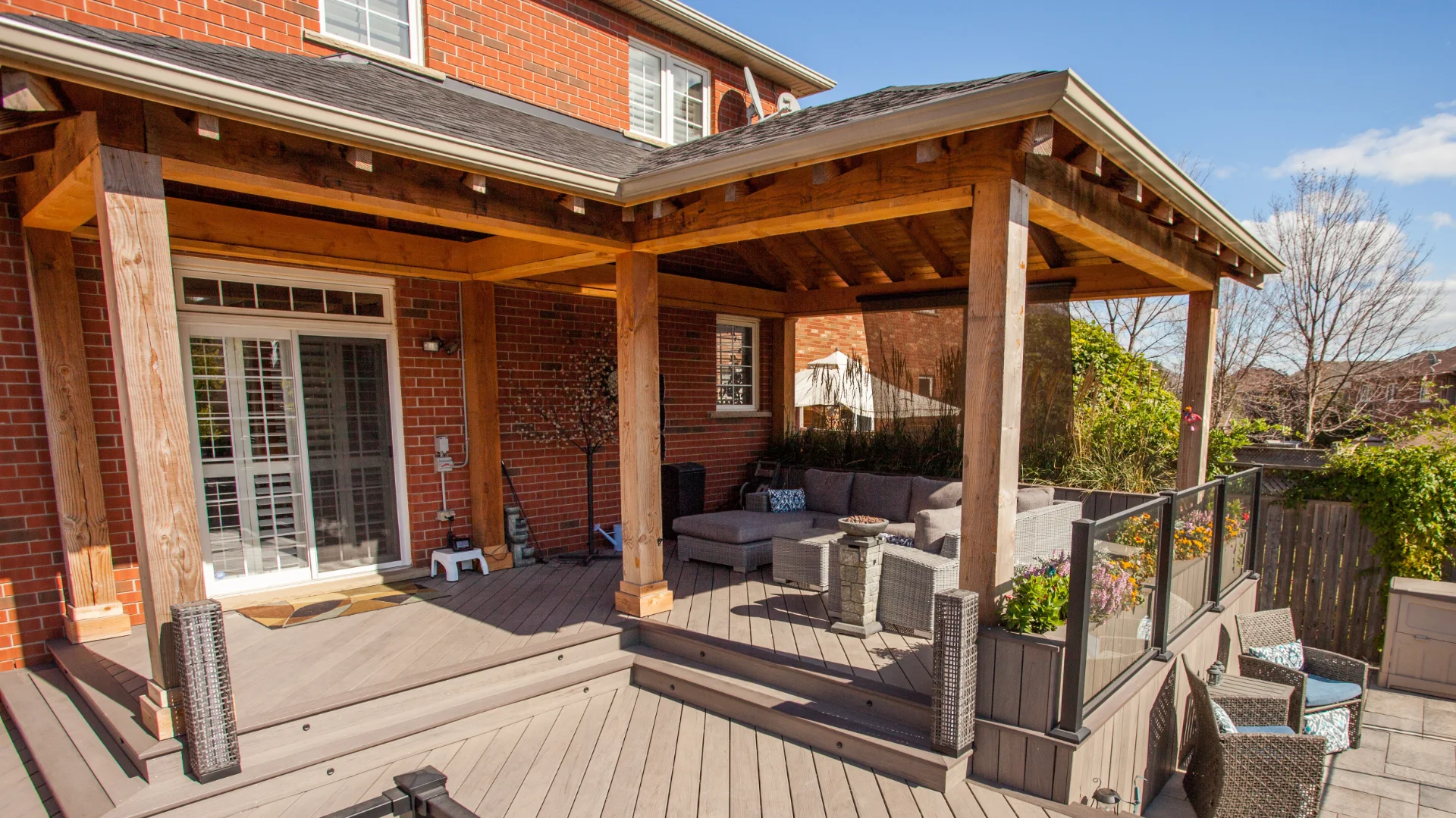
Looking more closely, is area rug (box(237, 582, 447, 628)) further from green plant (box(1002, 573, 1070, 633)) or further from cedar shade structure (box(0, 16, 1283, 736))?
green plant (box(1002, 573, 1070, 633))

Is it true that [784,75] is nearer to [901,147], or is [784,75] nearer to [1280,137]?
[901,147]

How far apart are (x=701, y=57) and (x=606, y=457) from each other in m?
4.61

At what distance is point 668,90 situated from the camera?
7.39 m

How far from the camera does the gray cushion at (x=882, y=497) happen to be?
6074mm

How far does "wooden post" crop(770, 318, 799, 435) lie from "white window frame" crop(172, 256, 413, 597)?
13.4ft

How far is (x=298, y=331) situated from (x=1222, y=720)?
6017mm

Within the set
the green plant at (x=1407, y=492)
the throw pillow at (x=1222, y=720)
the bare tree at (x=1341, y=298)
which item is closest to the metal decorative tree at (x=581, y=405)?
the throw pillow at (x=1222, y=720)

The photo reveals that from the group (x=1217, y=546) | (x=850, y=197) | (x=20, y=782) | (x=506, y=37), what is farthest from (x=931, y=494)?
(x=20, y=782)

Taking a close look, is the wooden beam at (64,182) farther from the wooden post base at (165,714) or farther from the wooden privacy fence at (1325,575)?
the wooden privacy fence at (1325,575)

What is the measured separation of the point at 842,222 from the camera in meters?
3.35

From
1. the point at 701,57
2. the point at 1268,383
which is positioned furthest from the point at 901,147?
the point at 1268,383

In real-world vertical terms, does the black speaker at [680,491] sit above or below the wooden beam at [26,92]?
below

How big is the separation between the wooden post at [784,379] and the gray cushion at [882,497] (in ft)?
5.35

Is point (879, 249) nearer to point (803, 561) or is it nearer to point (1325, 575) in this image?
point (803, 561)
